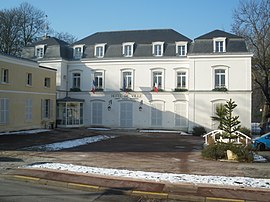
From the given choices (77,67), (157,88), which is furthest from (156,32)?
(77,67)

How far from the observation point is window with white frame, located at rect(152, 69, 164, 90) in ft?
114

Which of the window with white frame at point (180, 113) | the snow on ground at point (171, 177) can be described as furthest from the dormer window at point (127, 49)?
the snow on ground at point (171, 177)

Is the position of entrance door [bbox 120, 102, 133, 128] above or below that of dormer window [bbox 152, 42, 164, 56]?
below

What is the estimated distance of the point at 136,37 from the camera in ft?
123

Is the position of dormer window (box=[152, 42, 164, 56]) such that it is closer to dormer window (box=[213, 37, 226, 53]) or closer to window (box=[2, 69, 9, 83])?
dormer window (box=[213, 37, 226, 53])

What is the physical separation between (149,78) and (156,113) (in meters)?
3.80

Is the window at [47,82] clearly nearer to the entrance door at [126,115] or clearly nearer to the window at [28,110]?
the window at [28,110]

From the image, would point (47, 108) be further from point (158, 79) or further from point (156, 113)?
point (158, 79)

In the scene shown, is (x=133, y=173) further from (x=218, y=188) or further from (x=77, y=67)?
(x=77, y=67)

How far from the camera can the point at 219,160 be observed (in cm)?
1434

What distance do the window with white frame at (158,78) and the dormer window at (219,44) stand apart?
5948mm

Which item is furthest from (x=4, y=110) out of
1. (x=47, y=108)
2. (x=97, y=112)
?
(x=97, y=112)

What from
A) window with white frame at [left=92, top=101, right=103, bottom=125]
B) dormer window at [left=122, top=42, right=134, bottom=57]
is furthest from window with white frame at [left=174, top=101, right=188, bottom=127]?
window with white frame at [left=92, top=101, right=103, bottom=125]

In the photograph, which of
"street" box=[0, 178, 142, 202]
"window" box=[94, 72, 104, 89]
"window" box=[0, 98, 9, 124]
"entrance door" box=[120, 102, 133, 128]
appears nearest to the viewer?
"street" box=[0, 178, 142, 202]
